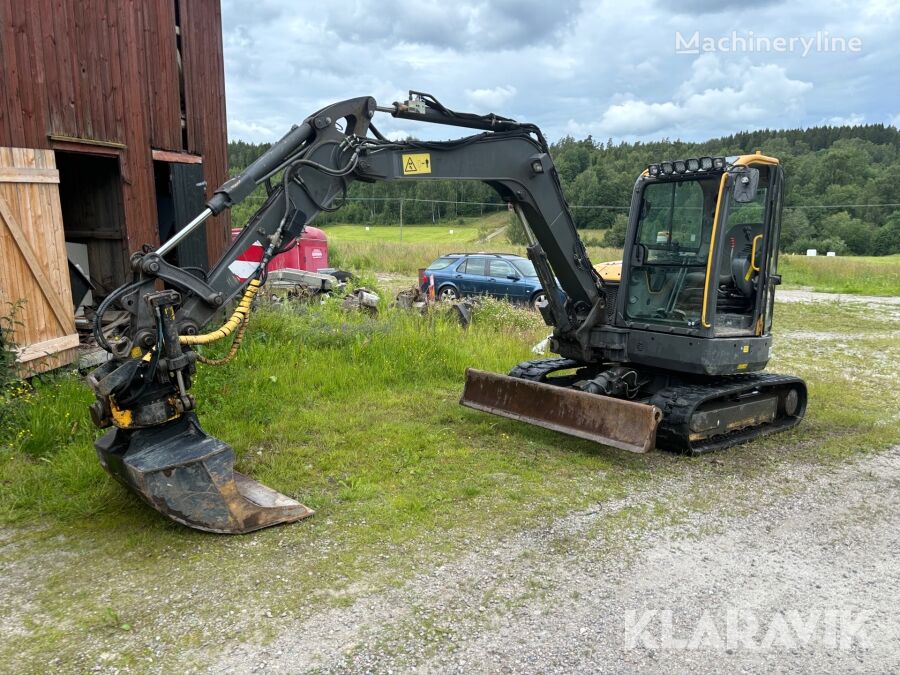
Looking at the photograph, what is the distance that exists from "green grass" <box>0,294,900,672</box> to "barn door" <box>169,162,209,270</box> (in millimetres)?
1452

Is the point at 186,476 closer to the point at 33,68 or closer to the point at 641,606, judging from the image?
the point at 641,606

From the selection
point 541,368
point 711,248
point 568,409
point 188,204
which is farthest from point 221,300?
point 188,204

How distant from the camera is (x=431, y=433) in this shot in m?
6.56

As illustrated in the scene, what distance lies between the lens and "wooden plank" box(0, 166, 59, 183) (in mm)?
6785

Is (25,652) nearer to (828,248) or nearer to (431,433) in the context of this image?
(431,433)

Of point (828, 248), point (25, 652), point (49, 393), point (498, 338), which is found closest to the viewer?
point (25, 652)

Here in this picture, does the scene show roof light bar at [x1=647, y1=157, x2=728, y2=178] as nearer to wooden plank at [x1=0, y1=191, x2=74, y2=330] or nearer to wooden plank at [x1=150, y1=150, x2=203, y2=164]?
wooden plank at [x1=150, y1=150, x2=203, y2=164]

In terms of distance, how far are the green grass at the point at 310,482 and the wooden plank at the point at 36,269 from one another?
2.79 ft

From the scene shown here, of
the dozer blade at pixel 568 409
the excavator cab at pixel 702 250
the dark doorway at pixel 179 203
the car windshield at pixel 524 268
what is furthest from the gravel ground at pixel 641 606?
Answer: the car windshield at pixel 524 268

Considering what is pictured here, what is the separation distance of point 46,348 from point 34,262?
3.02 feet

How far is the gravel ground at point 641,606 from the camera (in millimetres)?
3309

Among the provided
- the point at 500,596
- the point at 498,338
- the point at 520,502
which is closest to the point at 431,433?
the point at 520,502

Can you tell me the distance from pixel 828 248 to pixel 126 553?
180 ft

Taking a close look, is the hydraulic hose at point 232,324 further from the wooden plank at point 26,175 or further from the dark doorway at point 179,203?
the dark doorway at point 179,203
